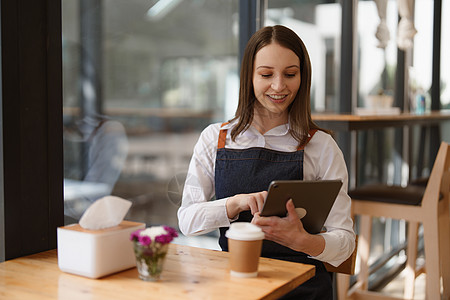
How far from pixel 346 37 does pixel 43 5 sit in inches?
96.0

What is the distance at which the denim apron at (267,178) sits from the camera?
165cm

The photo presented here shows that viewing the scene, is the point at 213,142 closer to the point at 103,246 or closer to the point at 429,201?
the point at 103,246

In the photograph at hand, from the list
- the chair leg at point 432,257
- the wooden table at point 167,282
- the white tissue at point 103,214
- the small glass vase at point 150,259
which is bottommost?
the chair leg at point 432,257

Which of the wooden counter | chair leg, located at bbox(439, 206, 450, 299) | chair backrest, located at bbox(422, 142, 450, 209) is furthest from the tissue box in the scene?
chair leg, located at bbox(439, 206, 450, 299)

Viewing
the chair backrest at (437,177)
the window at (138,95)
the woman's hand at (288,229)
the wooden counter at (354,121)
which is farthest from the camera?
the chair backrest at (437,177)

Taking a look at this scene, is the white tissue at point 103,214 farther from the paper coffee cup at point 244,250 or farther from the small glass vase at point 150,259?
the paper coffee cup at point 244,250

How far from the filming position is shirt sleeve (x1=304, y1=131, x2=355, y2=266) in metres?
1.58

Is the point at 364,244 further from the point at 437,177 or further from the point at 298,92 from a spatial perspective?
the point at 298,92

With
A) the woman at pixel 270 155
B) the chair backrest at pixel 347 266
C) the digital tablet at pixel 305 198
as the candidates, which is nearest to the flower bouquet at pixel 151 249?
the digital tablet at pixel 305 198

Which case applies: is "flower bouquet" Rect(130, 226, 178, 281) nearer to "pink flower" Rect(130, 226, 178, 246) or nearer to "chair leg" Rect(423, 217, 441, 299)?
"pink flower" Rect(130, 226, 178, 246)

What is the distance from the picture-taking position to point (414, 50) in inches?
193

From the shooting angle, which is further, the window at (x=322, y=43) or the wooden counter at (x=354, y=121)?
the window at (x=322, y=43)

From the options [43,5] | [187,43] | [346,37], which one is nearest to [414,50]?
[346,37]

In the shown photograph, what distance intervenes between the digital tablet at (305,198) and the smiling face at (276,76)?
37 centimetres
